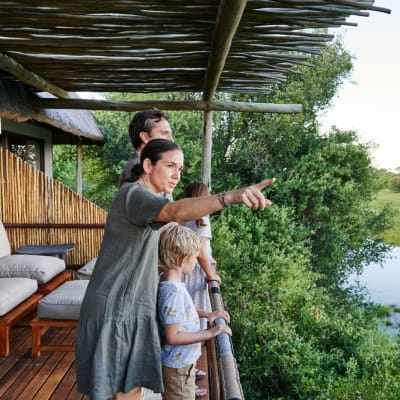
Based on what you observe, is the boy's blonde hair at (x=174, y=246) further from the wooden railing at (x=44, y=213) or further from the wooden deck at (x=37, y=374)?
the wooden railing at (x=44, y=213)

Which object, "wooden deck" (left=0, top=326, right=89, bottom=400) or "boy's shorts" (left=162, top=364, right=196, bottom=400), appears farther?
"wooden deck" (left=0, top=326, right=89, bottom=400)

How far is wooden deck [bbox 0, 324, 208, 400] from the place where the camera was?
8.16 feet

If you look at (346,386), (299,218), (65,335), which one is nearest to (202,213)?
(65,335)

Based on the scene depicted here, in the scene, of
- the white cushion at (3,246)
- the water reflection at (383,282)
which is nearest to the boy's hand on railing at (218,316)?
the white cushion at (3,246)

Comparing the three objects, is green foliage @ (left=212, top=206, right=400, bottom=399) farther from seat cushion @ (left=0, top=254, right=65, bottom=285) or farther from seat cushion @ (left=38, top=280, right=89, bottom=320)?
seat cushion @ (left=38, top=280, right=89, bottom=320)

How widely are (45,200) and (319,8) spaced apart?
3.84 metres

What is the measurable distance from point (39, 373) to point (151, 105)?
8.33 feet

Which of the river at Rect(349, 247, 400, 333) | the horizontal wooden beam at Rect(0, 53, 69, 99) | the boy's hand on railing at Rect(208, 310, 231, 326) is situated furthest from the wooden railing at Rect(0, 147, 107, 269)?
the river at Rect(349, 247, 400, 333)

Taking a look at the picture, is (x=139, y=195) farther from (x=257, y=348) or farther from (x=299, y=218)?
(x=299, y=218)

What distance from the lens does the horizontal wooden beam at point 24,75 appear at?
8.96ft

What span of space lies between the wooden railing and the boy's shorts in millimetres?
3639

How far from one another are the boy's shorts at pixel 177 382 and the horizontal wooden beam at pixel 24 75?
2225 mm

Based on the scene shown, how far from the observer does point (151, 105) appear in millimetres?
4133

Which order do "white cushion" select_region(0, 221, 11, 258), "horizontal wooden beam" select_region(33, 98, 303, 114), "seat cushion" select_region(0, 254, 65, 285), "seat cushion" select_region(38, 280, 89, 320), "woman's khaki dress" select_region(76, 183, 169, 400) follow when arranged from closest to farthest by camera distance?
"woman's khaki dress" select_region(76, 183, 169, 400), "seat cushion" select_region(38, 280, 89, 320), "seat cushion" select_region(0, 254, 65, 285), "horizontal wooden beam" select_region(33, 98, 303, 114), "white cushion" select_region(0, 221, 11, 258)
